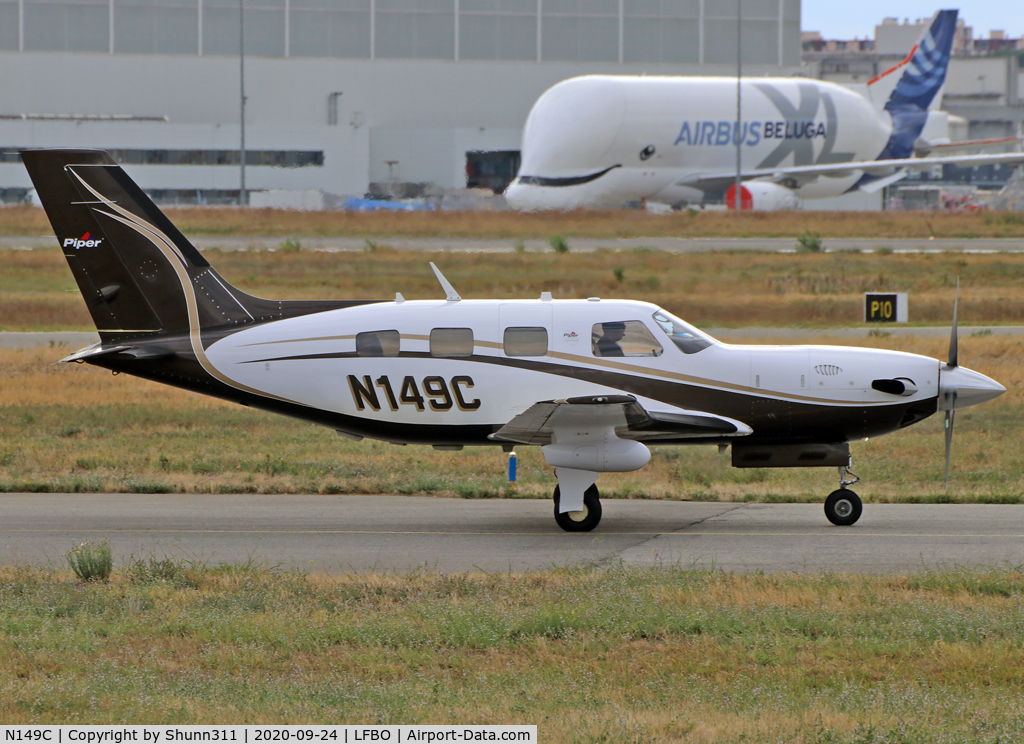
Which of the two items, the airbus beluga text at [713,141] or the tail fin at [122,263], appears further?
the airbus beluga text at [713,141]

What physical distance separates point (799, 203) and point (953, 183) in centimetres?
7956

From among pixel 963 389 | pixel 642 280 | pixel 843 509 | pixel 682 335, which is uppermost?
pixel 642 280

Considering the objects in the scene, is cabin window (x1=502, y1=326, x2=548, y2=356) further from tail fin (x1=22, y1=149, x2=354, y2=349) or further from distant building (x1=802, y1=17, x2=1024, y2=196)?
distant building (x1=802, y1=17, x2=1024, y2=196)

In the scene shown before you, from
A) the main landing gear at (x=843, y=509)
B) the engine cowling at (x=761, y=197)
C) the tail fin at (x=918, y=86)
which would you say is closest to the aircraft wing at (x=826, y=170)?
the engine cowling at (x=761, y=197)

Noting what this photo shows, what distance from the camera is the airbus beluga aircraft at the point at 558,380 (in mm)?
12617

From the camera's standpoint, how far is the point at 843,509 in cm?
1290

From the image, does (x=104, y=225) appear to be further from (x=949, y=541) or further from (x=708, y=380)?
(x=949, y=541)

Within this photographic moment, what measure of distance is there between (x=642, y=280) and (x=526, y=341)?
2355 centimetres

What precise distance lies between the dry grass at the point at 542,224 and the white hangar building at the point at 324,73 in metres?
15.0

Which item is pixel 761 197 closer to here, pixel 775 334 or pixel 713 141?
pixel 713 141

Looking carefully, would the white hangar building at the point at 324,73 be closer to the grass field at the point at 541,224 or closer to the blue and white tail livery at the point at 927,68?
the blue and white tail livery at the point at 927,68

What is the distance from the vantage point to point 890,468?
16.7m
